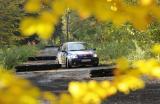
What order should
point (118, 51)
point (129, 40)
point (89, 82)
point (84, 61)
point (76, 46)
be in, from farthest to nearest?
point (118, 51)
point (129, 40)
point (76, 46)
point (84, 61)
point (89, 82)

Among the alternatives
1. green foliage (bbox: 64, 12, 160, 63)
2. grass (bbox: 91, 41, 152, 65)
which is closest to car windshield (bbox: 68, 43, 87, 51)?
green foliage (bbox: 64, 12, 160, 63)

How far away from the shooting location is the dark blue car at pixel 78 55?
27156mm

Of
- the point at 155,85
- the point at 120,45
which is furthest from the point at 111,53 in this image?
the point at 155,85

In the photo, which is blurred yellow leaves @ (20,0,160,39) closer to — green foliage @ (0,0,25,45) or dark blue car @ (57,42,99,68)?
dark blue car @ (57,42,99,68)

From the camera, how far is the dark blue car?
2716cm

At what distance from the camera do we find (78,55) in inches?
1065

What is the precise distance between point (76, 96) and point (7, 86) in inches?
12.8

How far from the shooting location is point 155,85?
1753 centimetres

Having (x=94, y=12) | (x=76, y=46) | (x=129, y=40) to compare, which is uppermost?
(x=94, y=12)

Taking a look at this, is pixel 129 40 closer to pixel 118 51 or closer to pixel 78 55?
pixel 118 51

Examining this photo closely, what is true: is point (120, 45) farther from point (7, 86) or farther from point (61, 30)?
point (61, 30)

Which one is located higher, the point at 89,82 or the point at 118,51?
the point at 89,82

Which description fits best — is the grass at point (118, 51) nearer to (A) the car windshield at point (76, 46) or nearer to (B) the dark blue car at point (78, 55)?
(B) the dark blue car at point (78, 55)

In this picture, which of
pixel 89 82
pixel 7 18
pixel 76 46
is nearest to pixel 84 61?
pixel 76 46
